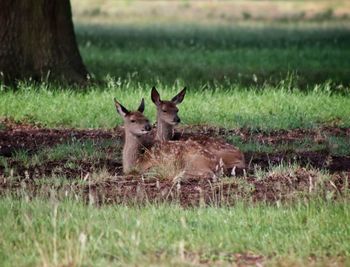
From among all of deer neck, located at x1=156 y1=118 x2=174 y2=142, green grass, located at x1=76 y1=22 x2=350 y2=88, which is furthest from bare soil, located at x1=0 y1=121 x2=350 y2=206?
green grass, located at x1=76 y1=22 x2=350 y2=88

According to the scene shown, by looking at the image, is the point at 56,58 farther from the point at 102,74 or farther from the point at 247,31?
the point at 247,31

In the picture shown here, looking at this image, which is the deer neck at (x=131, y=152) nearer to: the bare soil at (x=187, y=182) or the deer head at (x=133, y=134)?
the deer head at (x=133, y=134)

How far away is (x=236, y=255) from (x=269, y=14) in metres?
39.5

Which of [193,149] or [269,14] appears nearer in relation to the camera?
[193,149]

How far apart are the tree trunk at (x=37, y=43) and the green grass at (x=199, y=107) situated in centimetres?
67

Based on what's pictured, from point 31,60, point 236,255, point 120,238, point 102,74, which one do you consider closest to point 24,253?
point 120,238

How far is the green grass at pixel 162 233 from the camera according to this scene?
7.89 metres

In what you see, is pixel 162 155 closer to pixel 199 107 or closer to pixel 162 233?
pixel 162 233

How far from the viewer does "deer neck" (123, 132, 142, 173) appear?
11.9 metres

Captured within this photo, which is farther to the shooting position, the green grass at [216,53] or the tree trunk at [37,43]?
the green grass at [216,53]

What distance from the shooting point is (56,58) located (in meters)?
19.3

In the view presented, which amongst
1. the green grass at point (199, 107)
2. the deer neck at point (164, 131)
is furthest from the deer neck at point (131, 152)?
the green grass at point (199, 107)

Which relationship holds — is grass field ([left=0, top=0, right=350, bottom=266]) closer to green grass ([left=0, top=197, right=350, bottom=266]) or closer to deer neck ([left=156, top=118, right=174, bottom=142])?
green grass ([left=0, top=197, right=350, bottom=266])

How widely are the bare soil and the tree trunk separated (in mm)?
4837
